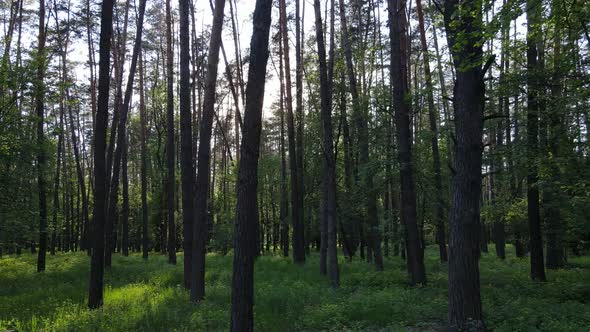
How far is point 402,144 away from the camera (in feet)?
37.6

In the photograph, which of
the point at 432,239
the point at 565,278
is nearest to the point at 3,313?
the point at 565,278

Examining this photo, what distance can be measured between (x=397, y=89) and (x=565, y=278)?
8224 mm

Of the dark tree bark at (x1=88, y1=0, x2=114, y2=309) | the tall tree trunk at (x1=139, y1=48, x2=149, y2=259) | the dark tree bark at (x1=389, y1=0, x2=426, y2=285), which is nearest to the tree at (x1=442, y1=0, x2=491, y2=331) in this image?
the dark tree bark at (x1=389, y1=0, x2=426, y2=285)

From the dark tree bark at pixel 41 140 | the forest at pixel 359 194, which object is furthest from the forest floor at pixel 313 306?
the dark tree bark at pixel 41 140

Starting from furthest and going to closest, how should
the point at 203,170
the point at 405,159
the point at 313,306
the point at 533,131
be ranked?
the point at 405,159 < the point at 533,131 < the point at 203,170 < the point at 313,306

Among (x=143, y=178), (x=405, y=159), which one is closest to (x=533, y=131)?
(x=405, y=159)

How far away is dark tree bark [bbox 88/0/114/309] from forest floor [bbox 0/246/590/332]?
0.65 meters

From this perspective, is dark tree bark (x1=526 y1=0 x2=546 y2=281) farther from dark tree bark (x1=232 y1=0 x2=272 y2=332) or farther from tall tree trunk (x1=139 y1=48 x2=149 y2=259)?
tall tree trunk (x1=139 y1=48 x2=149 y2=259)

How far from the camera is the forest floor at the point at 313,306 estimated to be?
740cm

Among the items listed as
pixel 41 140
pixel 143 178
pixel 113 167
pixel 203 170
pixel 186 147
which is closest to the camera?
pixel 203 170

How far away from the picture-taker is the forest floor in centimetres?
740

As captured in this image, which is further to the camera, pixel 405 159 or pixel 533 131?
pixel 405 159

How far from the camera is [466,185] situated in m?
6.63

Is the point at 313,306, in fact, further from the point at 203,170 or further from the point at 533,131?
the point at 533,131
